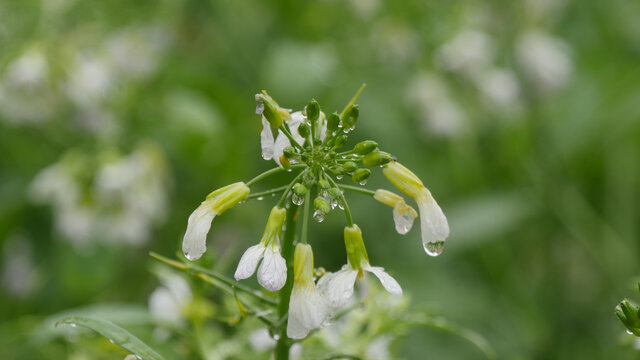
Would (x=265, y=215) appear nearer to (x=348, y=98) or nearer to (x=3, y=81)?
(x=348, y=98)

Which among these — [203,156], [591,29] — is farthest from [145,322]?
[591,29]

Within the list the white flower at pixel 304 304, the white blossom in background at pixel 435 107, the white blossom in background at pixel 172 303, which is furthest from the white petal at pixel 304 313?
the white blossom in background at pixel 435 107

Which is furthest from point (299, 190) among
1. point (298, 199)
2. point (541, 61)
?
point (541, 61)

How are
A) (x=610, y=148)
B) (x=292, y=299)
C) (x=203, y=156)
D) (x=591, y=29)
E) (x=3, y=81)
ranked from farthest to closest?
(x=591, y=29), (x=610, y=148), (x=203, y=156), (x=3, y=81), (x=292, y=299)

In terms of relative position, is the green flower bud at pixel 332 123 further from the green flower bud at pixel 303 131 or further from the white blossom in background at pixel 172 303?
the white blossom in background at pixel 172 303

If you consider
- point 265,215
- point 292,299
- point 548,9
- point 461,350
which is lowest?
point 292,299

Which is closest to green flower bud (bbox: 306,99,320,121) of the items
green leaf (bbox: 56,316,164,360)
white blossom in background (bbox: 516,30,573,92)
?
green leaf (bbox: 56,316,164,360)

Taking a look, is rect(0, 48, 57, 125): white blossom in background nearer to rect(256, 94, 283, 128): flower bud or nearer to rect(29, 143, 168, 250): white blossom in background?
rect(29, 143, 168, 250): white blossom in background
